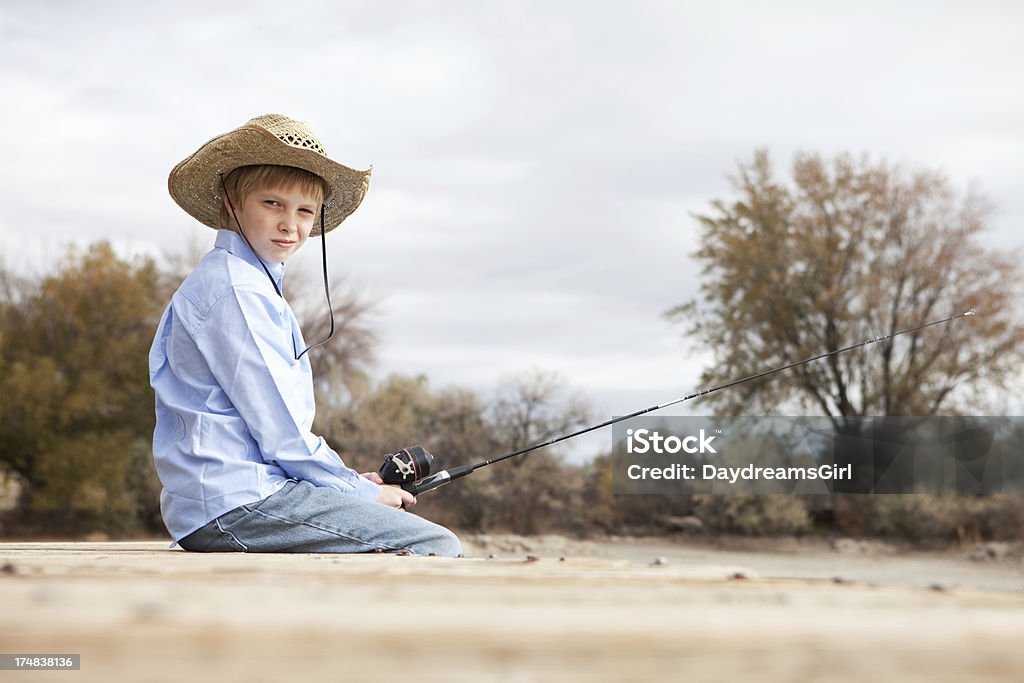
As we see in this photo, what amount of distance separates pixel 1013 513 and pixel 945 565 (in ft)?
3.20

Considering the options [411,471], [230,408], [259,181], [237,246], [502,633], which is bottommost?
[502,633]

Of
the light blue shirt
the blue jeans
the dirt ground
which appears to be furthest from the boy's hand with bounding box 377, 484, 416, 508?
the dirt ground

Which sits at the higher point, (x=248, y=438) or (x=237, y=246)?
(x=237, y=246)

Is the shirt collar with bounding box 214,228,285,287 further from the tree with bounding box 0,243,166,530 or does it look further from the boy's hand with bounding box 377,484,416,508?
the tree with bounding box 0,243,166,530

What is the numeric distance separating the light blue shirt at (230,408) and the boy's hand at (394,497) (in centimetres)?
10

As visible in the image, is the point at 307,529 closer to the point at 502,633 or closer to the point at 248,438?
the point at 248,438

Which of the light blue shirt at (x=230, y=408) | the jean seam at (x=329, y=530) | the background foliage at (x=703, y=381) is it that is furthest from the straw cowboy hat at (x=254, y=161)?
the background foliage at (x=703, y=381)

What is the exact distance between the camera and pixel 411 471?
2.96 m

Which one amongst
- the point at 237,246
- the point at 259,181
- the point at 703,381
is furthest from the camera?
the point at 703,381

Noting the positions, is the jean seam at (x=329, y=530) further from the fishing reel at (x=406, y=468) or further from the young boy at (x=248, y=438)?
the fishing reel at (x=406, y=468)

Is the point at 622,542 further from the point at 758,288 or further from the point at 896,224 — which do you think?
the point at 896,224

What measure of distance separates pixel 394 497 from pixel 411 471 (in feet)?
0.83

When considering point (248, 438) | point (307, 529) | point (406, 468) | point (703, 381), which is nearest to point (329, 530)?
point (307, 529)

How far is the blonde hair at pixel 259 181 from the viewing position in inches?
110
